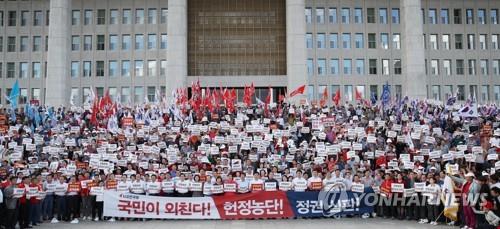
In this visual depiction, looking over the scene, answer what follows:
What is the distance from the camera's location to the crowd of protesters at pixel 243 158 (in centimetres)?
1888

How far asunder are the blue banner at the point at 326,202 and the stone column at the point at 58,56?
38.0 m

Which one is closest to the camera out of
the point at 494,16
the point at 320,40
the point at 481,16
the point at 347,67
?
the point at 347,67

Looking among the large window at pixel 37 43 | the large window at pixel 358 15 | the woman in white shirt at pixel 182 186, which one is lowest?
the woman in white shirt at pixel 182 186

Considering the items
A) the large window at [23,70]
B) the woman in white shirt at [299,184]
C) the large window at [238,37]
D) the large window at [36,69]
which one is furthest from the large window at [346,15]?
the woman in white shirt at [299,184]

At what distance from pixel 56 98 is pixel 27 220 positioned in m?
35.9

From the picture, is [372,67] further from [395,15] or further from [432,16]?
[432,16]

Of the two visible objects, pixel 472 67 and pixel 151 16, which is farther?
pixel 472 67

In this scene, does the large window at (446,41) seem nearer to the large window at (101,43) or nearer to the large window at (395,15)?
the large window at (395,15)

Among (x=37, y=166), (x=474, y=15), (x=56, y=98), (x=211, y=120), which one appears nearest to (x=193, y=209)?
(x=37, y=166)

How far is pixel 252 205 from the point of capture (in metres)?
19.6

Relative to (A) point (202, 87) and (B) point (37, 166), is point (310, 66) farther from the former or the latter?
(B) point (37, 166)

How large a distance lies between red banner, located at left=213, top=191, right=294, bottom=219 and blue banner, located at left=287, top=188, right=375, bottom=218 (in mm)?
422

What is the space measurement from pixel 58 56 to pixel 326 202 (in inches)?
1580

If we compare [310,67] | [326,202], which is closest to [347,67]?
[310,67]
